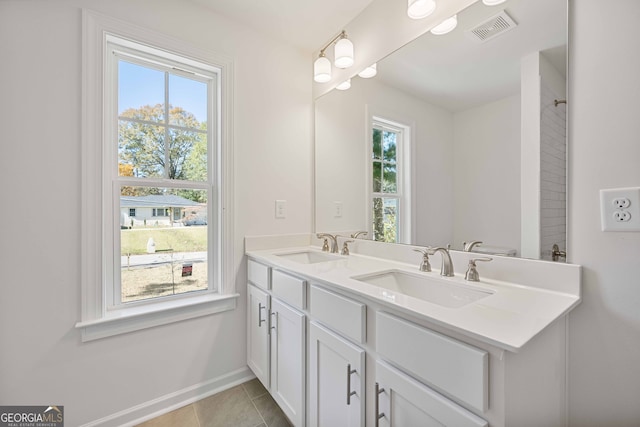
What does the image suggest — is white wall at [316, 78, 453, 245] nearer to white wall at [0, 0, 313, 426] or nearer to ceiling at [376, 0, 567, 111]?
ceiling at [376, 0, 567, 111]

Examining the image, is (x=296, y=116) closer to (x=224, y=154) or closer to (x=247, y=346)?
(x=224, y=154)

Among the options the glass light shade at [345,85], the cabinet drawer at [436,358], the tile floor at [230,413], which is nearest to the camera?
the cabinet drawer at [436,358]

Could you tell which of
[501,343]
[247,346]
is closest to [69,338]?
[247,346]

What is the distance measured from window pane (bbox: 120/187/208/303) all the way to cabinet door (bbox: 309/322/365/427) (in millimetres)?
971

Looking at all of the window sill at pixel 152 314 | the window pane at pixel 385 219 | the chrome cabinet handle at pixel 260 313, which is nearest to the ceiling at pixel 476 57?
the window pane at pixel 385 219

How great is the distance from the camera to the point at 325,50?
1.99 metres

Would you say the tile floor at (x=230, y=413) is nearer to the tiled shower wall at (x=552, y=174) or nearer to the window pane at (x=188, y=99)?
the tiled shower wall at (x=552, y=174)

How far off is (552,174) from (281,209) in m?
1.52

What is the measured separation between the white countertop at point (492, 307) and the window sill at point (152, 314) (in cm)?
75

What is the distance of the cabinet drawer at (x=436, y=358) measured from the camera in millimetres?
620

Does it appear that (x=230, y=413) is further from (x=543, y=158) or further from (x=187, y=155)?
(x=543, y=158)

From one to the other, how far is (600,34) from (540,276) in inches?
31.5

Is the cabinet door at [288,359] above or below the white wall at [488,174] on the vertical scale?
below

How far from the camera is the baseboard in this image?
1.38 meters
